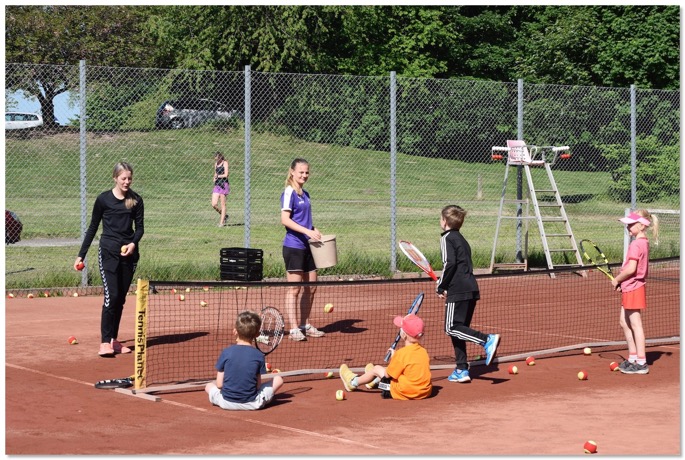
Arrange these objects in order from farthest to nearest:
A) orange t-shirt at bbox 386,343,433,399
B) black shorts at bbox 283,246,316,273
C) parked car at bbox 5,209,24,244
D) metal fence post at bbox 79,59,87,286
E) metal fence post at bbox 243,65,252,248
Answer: parked car at bbox 5,209,24,244
metal fence post at bbox 243,65,252,248
metal fence post at bbox 79,59,87,286
black shorts at bbox 283,246,316,273
orange t-shirt at bbox 386,343,433,399

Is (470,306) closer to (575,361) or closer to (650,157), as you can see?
(575,361)

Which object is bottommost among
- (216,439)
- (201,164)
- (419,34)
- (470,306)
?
(216,439)

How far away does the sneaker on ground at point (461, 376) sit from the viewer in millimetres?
9617

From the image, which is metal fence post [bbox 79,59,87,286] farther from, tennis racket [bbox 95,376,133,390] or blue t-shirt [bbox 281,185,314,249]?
tennis racket [bbox 95,376,133,390]

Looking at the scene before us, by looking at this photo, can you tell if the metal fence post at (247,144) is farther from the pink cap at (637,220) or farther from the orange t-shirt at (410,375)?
the orange t-shirt at (410,375)

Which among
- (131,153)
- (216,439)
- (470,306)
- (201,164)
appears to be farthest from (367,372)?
(201,164)

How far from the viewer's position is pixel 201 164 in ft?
67.2

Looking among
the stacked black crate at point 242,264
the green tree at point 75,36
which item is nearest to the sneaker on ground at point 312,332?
the stacked black crate at point 242,264

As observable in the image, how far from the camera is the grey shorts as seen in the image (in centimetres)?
838

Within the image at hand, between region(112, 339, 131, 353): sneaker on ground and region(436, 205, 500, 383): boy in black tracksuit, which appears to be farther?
region(112, 339, 131, 353): sneaker on ground

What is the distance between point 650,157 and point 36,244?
10.5 meters

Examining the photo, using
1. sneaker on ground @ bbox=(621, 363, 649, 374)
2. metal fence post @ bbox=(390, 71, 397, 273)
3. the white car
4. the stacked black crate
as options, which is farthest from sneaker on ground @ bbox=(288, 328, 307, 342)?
the white car

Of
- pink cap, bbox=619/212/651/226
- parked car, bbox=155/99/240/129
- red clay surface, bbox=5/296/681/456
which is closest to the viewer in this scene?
red clay surface, bbox=5/296/681/456

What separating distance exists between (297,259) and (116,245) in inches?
68.8
